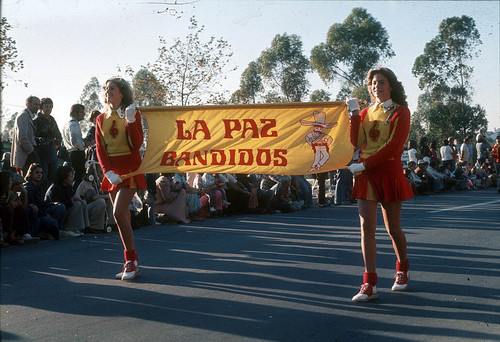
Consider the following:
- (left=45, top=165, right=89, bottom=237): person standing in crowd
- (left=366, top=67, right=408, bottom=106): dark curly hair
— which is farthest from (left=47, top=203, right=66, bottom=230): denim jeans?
(left=366, top=67, right=408, bottom=106): dark curly hair

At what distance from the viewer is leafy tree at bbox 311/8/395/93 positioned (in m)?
55.0

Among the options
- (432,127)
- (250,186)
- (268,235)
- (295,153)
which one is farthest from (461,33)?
(295,153)

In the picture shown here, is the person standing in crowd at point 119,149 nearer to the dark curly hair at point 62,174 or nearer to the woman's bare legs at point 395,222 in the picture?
the woman's bare legs at point 395,222

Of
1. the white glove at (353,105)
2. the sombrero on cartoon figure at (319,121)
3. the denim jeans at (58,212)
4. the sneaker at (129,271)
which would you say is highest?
the white glove at (353,105)

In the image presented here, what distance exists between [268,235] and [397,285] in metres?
4.43

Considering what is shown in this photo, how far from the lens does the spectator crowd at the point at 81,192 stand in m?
9.55

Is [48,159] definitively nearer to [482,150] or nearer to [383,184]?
[383,184]

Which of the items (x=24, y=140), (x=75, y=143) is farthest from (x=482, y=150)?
(x=24, y=140)

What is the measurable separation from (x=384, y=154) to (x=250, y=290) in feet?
6.12

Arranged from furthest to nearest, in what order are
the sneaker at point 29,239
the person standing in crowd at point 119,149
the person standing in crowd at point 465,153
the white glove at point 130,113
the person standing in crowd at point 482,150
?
the person standing in crowd at point 465,153, the person standing in crowd at point 482,150, the sneaker at point 29,239, the person standing in crowd at point 119,149, the white glove at point 130,113

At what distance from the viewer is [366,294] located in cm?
520

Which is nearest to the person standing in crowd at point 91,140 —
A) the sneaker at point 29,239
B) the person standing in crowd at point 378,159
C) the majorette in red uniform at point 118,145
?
the sneaker at point 29,239

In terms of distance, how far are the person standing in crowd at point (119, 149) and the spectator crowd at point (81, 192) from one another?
3.45 m

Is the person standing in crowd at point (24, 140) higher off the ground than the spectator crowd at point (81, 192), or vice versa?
the person standing in crowd at point (24, 140)
